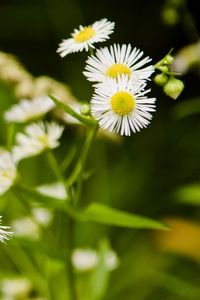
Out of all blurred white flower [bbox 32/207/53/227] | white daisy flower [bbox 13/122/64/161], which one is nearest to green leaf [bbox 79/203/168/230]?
white daisy flower [bbox 13/122/64/161]

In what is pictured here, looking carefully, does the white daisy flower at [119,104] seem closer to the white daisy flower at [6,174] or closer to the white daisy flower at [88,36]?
the white daisy flower at [88,36]

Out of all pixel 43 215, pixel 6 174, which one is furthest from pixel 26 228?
pixel 6 174

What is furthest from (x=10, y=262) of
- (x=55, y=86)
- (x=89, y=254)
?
(x=55, y=86)

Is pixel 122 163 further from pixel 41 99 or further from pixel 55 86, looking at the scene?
pixel 41 99

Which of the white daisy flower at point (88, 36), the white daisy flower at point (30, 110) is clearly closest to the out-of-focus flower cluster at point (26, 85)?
the white daisy flower at point (30, 110)

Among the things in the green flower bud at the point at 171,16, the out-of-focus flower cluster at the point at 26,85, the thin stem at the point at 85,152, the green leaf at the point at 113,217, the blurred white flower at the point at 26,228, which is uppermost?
the green flower bud at the point at 171,16

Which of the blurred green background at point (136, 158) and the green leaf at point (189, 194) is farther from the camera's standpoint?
the blurred green background at point (136, 158)
